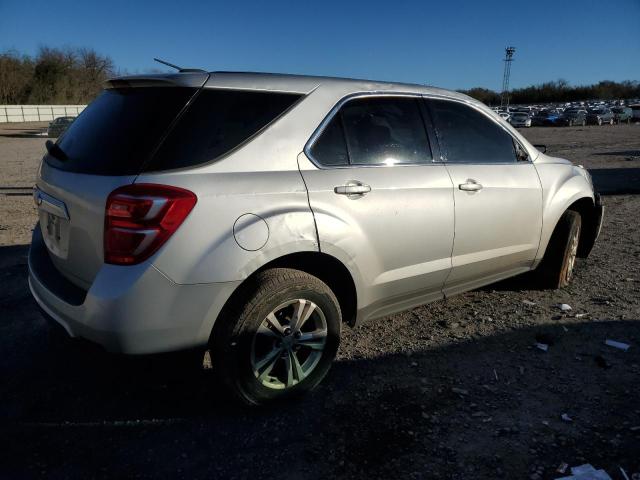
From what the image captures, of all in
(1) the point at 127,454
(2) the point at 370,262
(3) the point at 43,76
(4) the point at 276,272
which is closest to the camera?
(1) the point at 127,454

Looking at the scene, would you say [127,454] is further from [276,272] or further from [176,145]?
[176,145]

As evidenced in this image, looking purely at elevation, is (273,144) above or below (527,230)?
above

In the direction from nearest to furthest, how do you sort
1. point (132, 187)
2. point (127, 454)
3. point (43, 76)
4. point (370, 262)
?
point (132, 187), point (127, 454), point (370, 262), point (43, 76)

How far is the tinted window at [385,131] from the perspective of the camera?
2.96m

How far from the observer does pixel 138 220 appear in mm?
2191

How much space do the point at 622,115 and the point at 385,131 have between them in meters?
59.0

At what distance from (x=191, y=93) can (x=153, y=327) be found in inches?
44.8

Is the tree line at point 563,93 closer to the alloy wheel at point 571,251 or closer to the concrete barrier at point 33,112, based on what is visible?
the concrete barrier at point 33,112

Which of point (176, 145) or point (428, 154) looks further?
point (428, 154)

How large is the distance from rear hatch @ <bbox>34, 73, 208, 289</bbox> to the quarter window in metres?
0.79

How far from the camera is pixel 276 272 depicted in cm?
256

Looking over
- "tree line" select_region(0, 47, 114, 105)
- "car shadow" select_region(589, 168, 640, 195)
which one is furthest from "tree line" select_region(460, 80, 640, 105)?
"car shadow" select_region(589, 168, 640, 195)

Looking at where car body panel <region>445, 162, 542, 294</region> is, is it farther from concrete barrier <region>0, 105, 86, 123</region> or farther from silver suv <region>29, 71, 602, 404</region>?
concrete barrier <region>0, 105, 86, 123</region>

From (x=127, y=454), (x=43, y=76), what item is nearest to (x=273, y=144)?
(x=127, y=454)
